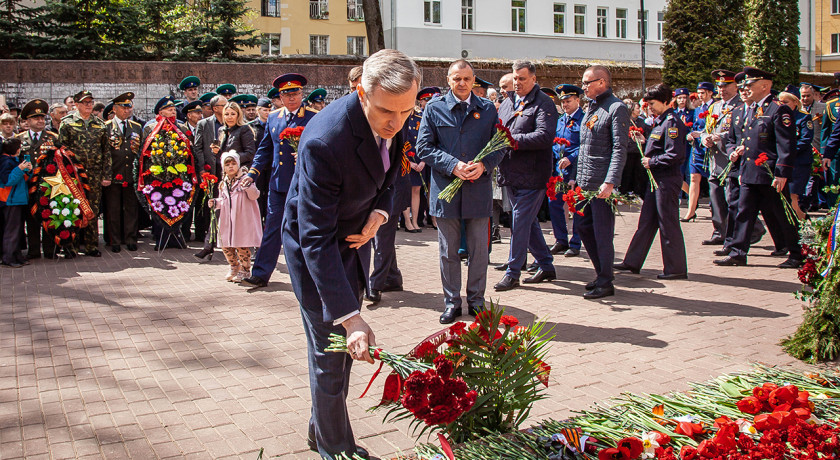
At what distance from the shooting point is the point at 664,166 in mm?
8539

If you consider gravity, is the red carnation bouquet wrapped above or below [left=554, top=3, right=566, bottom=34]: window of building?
below

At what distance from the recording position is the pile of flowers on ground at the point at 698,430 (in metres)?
2.78

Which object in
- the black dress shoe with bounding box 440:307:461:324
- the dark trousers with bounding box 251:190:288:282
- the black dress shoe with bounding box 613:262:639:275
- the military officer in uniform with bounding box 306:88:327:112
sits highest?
the military officer in uniform with bounding box 306:88:327:112

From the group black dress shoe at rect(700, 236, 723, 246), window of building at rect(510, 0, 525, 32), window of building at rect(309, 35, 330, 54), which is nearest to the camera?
black dress shoe at rect(700, 236, 723, 246)

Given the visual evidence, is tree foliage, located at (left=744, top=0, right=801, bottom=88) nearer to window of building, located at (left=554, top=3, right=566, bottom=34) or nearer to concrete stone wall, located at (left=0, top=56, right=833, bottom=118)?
window of building, located at (left=554, top=3, right=566, bottom=34)

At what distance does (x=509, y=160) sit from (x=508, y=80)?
220cm

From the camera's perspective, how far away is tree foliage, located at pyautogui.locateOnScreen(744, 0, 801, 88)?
3691cm

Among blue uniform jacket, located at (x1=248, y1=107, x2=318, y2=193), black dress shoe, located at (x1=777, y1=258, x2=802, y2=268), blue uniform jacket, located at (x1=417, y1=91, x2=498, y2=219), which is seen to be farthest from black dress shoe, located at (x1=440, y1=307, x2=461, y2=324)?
black dress shoe, located at (x1=777, y1=258, x2=802, y2=268)

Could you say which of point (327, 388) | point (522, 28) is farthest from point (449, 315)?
point (522, 28)

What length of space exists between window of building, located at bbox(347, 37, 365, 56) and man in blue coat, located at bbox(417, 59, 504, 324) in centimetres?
3911

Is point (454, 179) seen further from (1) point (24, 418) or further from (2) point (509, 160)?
(1) point (24, 418)

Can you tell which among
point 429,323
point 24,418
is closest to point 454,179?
point 429,323

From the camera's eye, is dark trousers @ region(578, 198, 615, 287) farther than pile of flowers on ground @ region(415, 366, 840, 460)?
Yes

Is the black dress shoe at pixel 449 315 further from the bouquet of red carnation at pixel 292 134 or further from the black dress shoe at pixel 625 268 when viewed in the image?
the black dress shoe at pixel 625 268
